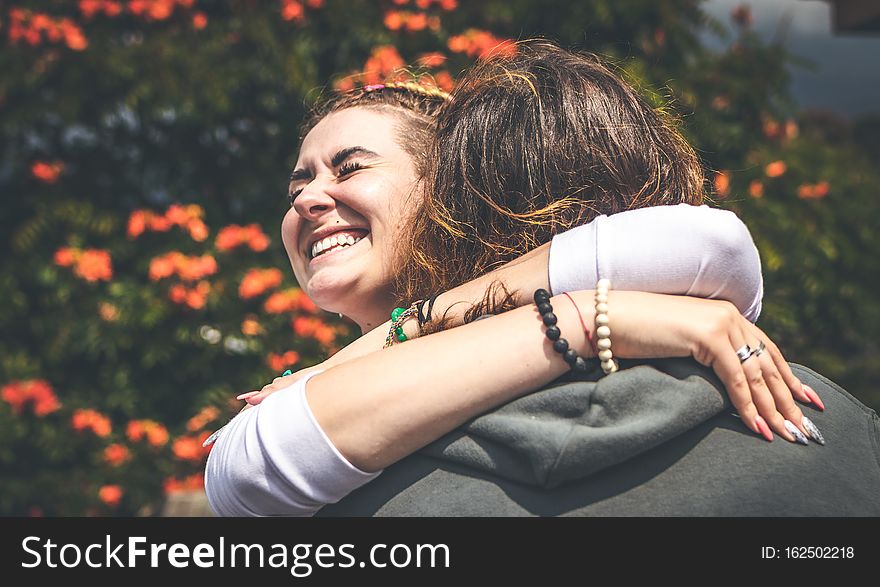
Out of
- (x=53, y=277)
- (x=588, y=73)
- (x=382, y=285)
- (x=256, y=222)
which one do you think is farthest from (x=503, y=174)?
(x=53, y=277)

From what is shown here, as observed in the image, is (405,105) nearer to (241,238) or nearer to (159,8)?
(241,238)

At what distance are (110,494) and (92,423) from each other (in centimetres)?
37

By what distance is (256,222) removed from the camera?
14.3 ft

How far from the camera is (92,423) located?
409 centimetres

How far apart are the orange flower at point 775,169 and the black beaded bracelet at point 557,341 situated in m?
3.67

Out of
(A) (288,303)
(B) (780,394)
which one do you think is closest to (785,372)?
(B) (780,394)

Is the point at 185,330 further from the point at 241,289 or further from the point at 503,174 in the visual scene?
the point at 503,174

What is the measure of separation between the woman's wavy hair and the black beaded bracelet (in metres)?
0.25

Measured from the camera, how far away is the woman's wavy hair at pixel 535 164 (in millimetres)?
1432

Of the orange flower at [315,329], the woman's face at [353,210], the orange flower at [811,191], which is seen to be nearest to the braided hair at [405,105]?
the woman's face at [353,210]

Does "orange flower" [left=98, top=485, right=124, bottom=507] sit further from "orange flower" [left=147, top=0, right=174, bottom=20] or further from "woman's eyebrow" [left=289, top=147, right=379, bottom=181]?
"woman's eyebrow" [left=289, top=147, right=379, bottom=181]

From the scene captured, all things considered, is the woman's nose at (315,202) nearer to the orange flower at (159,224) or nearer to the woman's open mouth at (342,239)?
the woman's open mouth at (342,239)

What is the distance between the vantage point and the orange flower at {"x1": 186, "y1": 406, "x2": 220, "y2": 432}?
3.92 metres
